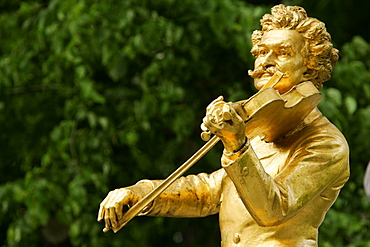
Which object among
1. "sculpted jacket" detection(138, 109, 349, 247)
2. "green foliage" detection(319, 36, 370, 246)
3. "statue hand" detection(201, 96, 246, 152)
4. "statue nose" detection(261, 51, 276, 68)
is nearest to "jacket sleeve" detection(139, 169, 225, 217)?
"sculpted jacket" detection(138, 109, 349, 247)

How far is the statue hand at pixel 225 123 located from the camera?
2.94m

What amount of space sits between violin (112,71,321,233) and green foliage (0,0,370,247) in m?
2.19

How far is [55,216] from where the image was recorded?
5734mm

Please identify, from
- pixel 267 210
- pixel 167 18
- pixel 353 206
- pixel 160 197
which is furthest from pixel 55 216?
pixel 267 210

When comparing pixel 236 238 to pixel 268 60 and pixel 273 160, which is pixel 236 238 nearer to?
pixel 273 160

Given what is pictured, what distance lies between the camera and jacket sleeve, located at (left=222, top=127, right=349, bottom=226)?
3.00 m

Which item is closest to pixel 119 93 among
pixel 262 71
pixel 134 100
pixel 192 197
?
pixel 134 100

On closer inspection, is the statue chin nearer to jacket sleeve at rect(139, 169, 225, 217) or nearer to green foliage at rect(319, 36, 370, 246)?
jacket sleeve at rect(139, 169, 225, 217)

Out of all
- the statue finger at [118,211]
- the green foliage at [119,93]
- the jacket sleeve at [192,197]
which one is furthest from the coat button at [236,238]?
the green foliage at [119,93]

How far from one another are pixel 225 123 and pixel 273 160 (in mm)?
425

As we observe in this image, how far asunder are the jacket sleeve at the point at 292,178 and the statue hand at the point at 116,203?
345 mm

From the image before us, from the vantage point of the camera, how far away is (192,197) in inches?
136

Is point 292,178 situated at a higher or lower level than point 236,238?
higher

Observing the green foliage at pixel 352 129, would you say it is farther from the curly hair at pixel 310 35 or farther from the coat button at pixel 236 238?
the coat button at pixel 236 238
